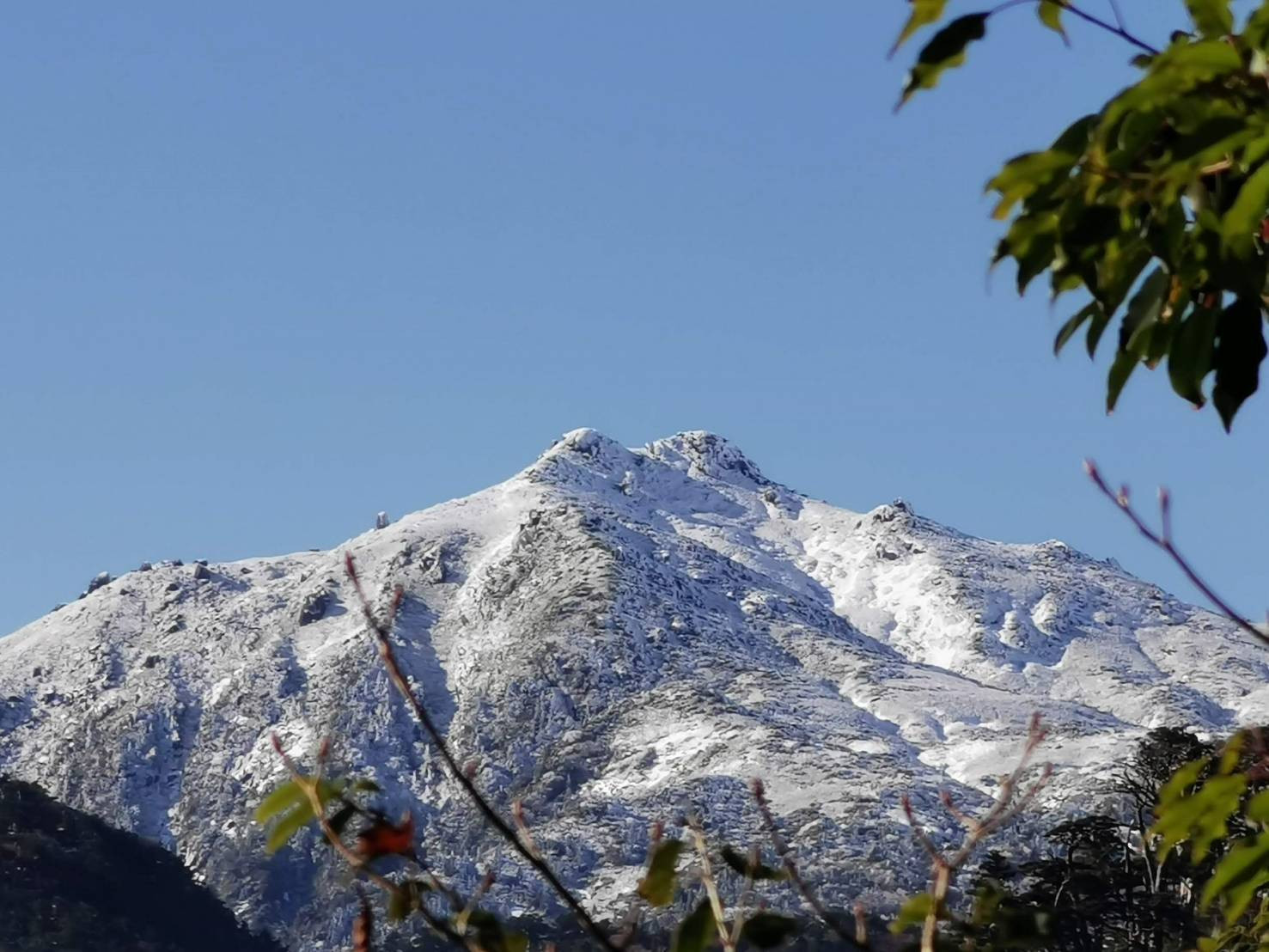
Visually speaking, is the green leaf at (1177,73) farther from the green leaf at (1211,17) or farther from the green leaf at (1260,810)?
the green leaf at (1260,810)

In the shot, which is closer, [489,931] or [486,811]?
[486,811]

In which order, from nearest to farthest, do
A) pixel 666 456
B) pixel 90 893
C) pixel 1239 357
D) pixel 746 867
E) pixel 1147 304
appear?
pixel 746 867 → pixel 1147 304 → pixel 1239 357 → pixel 90 893 → pixel 666 456

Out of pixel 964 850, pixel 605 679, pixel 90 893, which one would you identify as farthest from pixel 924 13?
pixel 605 679

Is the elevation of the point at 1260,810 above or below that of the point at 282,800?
below

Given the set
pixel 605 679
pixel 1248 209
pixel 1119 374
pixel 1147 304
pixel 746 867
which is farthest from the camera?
pixel 605 679

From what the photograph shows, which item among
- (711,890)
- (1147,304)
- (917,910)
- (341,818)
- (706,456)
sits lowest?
(917,910)

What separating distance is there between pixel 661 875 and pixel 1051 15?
105 cm

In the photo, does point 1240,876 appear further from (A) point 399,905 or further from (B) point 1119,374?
(A) point 399,905

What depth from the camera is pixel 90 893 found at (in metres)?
67.0

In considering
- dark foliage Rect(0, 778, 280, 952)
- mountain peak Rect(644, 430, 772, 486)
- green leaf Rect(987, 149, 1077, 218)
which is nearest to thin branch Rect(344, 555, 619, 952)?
green leaf Rect(987, 149, 1077, 218)

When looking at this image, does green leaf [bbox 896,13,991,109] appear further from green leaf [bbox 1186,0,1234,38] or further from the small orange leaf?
the small orange leaf

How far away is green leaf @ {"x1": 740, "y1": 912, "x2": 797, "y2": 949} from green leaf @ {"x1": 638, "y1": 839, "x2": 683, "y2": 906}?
162 millimetres

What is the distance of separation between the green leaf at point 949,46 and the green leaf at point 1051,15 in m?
0.10

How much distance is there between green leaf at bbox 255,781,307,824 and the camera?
1962 millimetres
